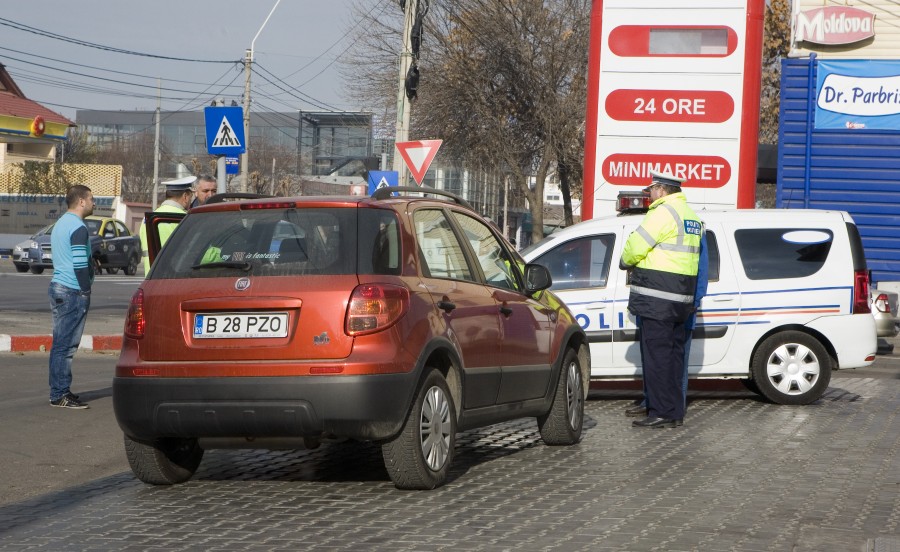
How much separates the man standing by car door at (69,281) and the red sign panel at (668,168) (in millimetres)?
5926

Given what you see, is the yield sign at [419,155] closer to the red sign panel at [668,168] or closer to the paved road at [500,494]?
the red sign panel at [668,168]

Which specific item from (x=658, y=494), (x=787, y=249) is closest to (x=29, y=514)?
(x=658, y=494)

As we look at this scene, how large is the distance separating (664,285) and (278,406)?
13.3 feet

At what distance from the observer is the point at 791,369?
11.6m

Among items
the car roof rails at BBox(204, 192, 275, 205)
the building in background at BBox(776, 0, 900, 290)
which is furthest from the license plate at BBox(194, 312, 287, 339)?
the building in background at BBox(776, 0, 900, 290)

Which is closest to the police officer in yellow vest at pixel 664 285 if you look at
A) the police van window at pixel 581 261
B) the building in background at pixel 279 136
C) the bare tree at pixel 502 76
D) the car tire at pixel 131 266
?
the police van window at pixel 581 261

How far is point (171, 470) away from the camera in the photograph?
725 centimetres

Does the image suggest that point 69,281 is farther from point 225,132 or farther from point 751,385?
point 751,385

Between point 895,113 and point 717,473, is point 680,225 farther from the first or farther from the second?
point 895,113

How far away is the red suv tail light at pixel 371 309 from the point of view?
21.5 feet

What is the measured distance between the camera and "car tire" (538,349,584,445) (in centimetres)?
875

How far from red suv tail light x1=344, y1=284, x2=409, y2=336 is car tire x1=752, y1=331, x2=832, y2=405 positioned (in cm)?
579

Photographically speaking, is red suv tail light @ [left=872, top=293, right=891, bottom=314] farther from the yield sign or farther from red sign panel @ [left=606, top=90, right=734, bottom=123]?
the yield sign

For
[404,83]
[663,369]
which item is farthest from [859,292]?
[404,83]
